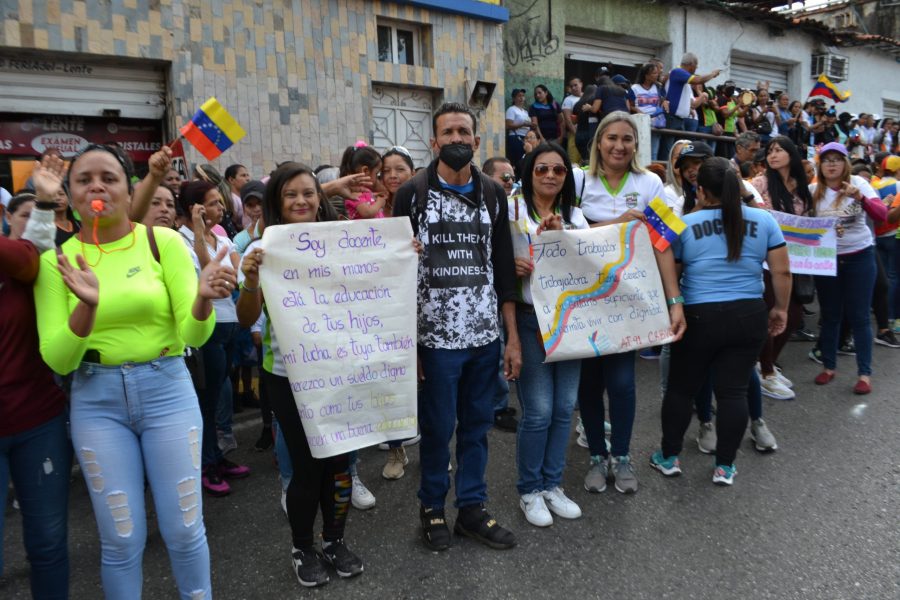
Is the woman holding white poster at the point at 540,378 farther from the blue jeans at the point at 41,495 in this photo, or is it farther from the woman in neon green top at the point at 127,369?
the blue jeans at the point at 41,495

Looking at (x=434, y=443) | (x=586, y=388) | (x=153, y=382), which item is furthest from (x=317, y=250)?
(x=586, y=388)

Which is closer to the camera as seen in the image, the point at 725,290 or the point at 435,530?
the point at 435,530

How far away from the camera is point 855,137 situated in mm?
16672

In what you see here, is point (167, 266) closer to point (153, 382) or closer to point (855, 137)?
point (153, 382)

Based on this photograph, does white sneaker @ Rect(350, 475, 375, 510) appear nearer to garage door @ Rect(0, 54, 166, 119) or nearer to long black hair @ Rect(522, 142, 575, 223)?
long black hair @ Rect(522, 142, 575, 223)

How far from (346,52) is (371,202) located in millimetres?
6362

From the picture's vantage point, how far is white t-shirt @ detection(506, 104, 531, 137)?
11.7 metres

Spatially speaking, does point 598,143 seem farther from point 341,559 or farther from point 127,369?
point 127,369

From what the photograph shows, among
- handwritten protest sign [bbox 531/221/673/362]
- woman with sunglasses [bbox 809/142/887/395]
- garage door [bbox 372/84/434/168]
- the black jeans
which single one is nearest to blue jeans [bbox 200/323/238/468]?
handwritten protest sign [bbox 531/221/673/362]

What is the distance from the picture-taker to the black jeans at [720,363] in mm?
3725

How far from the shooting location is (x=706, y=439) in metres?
4.46

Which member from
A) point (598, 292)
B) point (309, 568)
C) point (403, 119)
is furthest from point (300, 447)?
point (403, 119)

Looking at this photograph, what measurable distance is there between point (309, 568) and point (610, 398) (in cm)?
190

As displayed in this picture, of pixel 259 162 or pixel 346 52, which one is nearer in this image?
pixel 259 162
